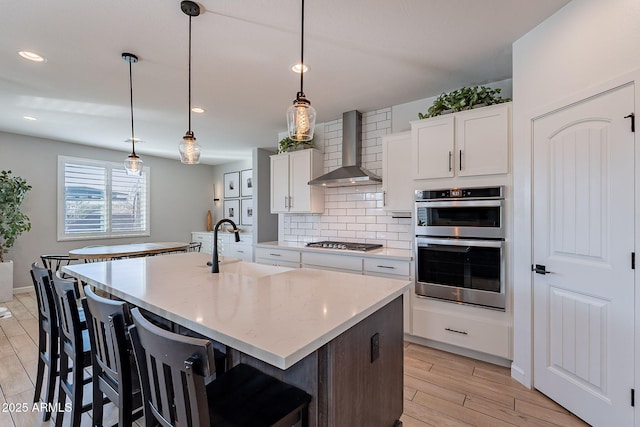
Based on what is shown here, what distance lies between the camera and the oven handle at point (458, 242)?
8.14 feet

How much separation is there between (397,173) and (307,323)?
2.50 metres

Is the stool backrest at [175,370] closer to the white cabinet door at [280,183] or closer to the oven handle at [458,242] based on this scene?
the oven handle at [458,242]

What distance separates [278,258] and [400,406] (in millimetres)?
2465

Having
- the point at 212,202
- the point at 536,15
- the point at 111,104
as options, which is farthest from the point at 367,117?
the point at 212,202

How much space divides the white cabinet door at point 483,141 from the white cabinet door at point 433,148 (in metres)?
0.08

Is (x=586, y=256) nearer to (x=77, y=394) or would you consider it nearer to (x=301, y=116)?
(x=301, y=116)

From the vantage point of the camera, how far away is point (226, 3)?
6.11 feet

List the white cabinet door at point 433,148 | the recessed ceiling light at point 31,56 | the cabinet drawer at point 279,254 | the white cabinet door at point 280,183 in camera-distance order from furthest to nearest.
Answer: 1. the white cabinet door at point 280,183
2. the cabinet drawer at point 279,254
3. the white cabinet door at point 433,148
4. the recessed ceiling light at point 31,56

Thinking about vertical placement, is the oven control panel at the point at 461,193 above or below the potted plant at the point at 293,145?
below

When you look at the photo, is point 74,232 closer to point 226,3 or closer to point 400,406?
point 226,3

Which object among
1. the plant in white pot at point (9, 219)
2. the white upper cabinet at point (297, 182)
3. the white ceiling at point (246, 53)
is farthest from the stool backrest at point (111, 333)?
the plant in white pot at point (9, 219)

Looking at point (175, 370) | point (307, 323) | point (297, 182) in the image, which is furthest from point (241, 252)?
point (175, 370)

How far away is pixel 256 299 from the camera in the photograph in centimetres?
138

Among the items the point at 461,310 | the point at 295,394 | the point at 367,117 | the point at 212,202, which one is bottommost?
the point at 461,310
